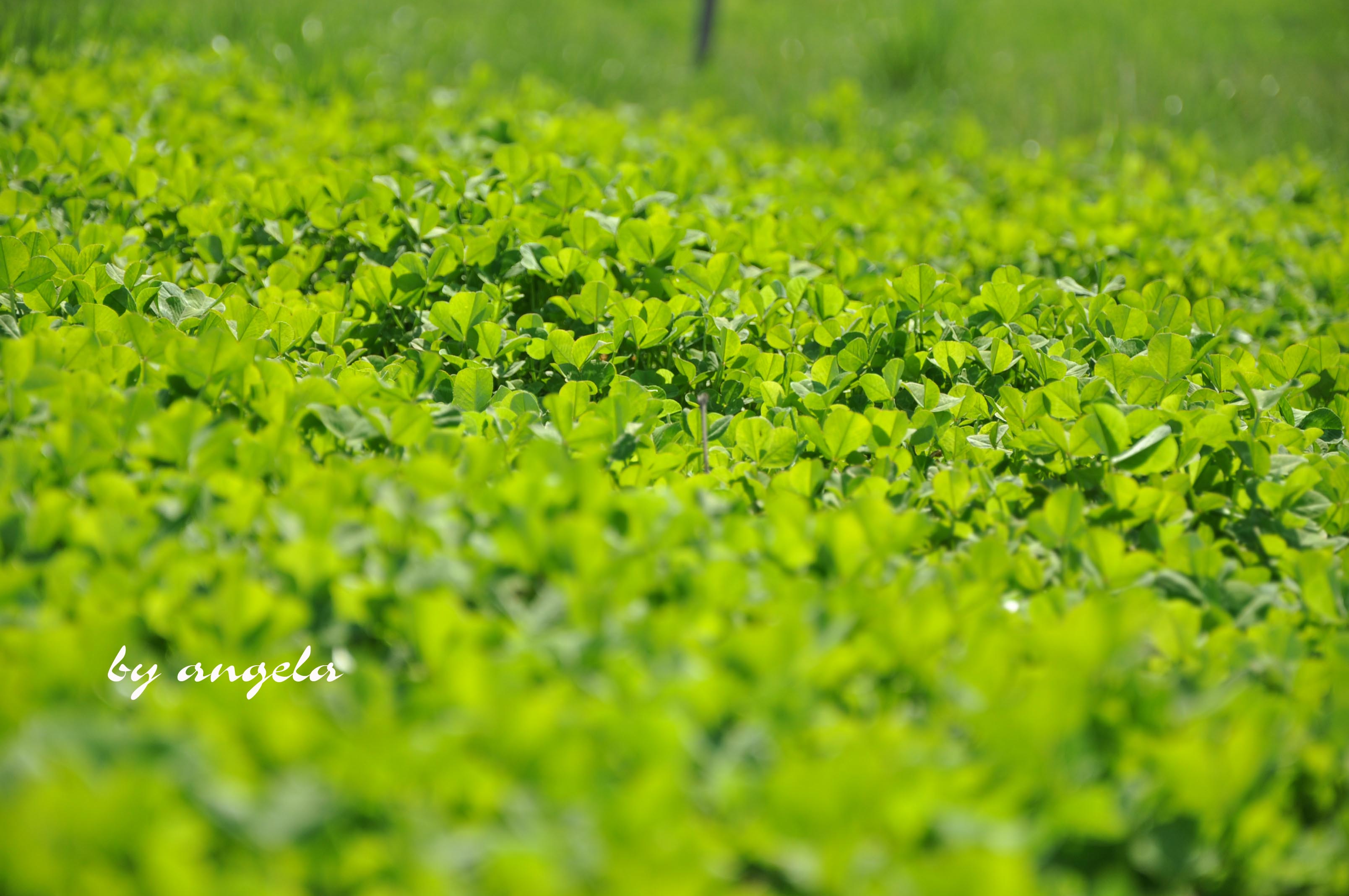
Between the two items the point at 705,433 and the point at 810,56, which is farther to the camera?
the point at 810,56

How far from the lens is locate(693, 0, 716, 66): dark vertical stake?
25.4 ft

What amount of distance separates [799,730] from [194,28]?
249 inches

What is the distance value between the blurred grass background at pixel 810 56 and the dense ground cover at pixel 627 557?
3.27 meters

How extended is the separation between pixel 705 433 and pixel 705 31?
22.1 feet

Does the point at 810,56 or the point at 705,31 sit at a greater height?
the point at 705,31

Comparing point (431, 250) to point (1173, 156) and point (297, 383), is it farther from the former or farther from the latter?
point (1173, 156)

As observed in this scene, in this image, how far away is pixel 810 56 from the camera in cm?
833
